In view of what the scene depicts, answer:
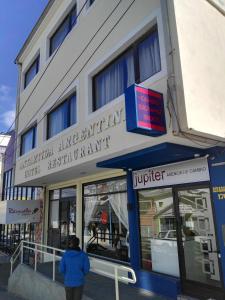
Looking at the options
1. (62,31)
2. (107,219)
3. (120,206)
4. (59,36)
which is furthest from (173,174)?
(59,36)

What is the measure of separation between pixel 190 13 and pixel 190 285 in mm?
5891

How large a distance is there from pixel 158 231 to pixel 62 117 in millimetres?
5518

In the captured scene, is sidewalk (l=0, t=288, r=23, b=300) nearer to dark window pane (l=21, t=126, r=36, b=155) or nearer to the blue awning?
the blue awning

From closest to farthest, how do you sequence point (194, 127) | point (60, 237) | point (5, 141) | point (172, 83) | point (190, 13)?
1. point (194, 127)
2. point (172, 83)
3. point (190, 13)
4. point (60, 237)
5. point (5, 141)

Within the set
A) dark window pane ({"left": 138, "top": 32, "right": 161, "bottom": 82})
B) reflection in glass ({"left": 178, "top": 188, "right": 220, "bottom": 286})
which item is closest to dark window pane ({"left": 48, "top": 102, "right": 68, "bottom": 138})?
dark window pane ({"left": 138, "top": 32, "right": 161, "bottom": 82})

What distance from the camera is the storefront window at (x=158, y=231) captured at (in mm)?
6977

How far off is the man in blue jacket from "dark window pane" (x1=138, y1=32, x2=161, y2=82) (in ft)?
13.4

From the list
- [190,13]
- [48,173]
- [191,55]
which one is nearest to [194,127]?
[191,55]

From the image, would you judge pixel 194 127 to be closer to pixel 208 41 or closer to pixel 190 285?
pixel 208 41

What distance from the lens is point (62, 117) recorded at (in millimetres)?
10508

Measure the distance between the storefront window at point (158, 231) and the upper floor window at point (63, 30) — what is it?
7025mm

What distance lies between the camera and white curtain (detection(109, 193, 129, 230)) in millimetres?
8533

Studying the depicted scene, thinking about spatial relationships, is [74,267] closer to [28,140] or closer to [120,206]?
[120,206]

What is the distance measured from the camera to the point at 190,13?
19.2 ft
